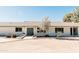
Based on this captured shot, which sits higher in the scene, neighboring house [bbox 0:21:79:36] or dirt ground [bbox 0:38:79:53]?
neighboring house [bbox 0:21:79:36]

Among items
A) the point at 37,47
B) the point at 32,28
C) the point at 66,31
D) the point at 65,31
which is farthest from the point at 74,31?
the point at 37,47

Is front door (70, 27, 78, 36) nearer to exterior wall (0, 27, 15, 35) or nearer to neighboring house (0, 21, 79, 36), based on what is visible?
neighboring house (0, 21, 79, 36)

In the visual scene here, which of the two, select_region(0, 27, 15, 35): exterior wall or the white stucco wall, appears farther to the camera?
the white stucco wall

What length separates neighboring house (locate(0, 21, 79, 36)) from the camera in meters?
28.6

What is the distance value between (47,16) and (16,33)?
5.99 metres

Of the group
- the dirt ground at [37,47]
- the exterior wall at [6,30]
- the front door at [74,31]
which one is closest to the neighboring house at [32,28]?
the exterior wall at [6,30]

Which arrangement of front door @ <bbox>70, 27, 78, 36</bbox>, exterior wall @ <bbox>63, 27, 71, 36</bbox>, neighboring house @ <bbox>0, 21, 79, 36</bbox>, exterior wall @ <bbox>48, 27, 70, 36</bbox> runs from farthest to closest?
front door @ <bbox>70, 27, 78, 36</bbox>, exterior wall @ <bbox>63, 27, 71, 36</bbox>, exterior wall @ <bbox>48, 27, 70, 36</bbox>, neighboring house @ <bbox>0, 21, 79, 36</bbox>

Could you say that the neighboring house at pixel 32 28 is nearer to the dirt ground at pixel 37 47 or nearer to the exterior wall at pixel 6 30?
the exterior wall at pixel 6 30

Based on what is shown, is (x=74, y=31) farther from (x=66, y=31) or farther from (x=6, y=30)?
(x=6, y=30)

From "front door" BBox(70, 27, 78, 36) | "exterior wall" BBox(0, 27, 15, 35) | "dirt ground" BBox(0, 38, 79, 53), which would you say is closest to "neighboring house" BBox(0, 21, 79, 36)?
"exterior wall" BBox(0, 27, 15, 35)

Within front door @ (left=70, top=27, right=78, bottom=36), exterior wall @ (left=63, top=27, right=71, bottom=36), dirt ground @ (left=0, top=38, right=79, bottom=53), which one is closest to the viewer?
dirt ground @ (left=0, top=38, right=79, bottom=53)
